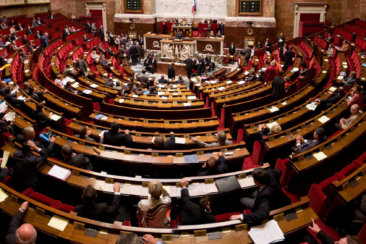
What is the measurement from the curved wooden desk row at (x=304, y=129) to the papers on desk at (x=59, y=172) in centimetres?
305

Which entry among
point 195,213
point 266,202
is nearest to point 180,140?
point 195,213

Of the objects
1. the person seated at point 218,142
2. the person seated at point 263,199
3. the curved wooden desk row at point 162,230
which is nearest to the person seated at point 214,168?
the person seated at point 263,199

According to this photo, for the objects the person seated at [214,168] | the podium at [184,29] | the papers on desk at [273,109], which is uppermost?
the podium at [184,29]

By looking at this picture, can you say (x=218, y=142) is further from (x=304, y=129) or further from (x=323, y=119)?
(x=323, y=119)

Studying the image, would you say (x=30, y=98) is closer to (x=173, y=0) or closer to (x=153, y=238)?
(x=153, y=238)

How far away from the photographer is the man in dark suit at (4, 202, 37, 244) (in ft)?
8.67

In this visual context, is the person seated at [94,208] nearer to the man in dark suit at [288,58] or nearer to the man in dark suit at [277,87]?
the man in dark suit at [277,87]

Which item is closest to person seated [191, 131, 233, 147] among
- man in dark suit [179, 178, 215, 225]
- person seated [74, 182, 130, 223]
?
man in dark suit [179, 178, 215, 225]

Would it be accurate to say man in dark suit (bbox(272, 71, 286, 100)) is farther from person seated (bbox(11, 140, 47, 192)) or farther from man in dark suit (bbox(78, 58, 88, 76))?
man in dark suit (bbox(78, 58, 88, 76))

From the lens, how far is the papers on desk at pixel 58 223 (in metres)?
3.14

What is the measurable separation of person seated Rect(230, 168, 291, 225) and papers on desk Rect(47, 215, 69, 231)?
1829 millimetres

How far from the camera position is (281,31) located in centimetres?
1764

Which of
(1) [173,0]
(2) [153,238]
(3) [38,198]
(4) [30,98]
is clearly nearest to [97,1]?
(1) [173,0]

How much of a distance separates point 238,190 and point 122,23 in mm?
17584
